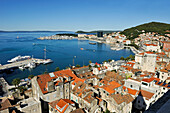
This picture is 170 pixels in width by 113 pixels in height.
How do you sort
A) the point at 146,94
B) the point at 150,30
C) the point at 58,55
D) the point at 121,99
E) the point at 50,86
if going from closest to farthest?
the point at 121,99, the point at 146,94, the point at 50,86, the point at 58,55, the point at 150,30

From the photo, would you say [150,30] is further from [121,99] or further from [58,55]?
[121,99]

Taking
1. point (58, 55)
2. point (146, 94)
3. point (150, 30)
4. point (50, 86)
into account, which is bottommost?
point (58, 55)

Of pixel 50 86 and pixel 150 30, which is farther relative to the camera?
pixel 150 30

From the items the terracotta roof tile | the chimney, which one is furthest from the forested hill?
the chimney

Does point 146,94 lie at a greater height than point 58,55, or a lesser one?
greater

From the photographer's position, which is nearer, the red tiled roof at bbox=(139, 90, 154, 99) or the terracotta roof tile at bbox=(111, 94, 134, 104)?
the terracotta roof tile at bbox=(111, 94, 134, 104)

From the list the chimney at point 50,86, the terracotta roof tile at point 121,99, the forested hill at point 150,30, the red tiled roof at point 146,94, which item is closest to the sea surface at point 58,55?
the chimney at point 50,86

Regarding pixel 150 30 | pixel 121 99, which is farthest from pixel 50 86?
pixel 150 30

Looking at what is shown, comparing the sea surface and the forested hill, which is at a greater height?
the forested hill

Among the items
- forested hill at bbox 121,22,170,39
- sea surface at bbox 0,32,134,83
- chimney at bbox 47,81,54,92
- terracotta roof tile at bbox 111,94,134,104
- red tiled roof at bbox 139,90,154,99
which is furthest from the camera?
forested hill at bbox 121,22,170,39

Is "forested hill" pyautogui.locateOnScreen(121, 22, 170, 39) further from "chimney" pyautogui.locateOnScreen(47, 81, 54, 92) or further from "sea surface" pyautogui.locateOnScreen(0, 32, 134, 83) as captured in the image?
"chimney" pyautogui.locateOnScreen(47, 81, 54, 92)

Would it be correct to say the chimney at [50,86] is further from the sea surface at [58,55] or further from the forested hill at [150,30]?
the forested hill at [150,30]

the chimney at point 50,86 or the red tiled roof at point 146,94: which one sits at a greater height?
the chimney at point 50,86
